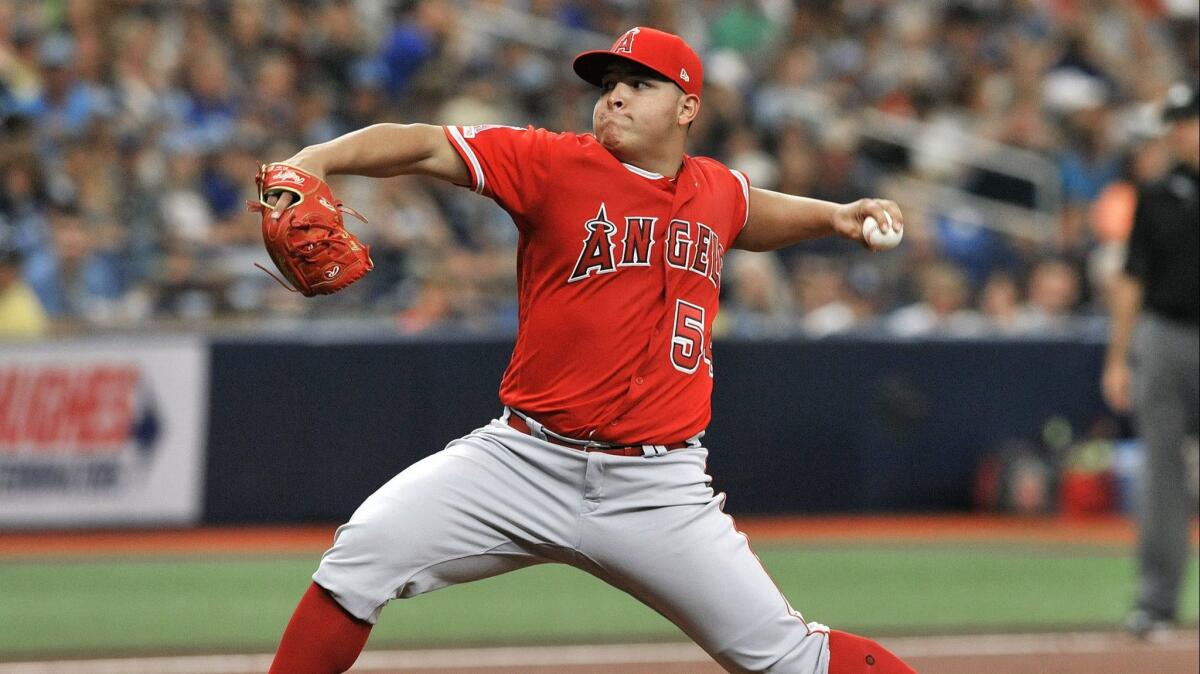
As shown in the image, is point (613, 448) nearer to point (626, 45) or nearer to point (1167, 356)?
point (626, 45)

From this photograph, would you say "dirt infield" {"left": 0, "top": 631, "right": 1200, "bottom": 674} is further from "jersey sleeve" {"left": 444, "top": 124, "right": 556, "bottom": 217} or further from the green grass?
"jersey sleeve" {"left": 444, "top": 124, "right": 556, "bottom": 217}

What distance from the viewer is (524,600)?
8.06 m

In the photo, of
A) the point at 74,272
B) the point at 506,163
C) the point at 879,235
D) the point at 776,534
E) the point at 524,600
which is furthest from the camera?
the point at 776,534

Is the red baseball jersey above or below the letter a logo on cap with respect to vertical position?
below

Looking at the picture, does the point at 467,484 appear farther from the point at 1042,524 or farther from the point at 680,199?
the point at 1042,524

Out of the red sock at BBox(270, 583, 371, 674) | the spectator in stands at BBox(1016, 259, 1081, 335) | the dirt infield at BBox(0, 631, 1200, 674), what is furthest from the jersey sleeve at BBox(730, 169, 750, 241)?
the spectator in stands at BBox(1016, 259, 1081, 335)

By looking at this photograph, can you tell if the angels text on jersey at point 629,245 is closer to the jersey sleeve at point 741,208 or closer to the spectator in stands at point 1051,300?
the jersey sleeve at point 741,208

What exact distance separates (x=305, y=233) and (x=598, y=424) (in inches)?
34.9

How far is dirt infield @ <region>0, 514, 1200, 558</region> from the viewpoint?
9781mm

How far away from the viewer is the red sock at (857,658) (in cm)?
399

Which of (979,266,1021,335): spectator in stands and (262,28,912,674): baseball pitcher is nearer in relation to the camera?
(262,28,912,674): baseball pitcher

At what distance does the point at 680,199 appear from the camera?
13.5 ft

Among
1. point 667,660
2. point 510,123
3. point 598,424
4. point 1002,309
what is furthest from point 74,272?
point 598,424

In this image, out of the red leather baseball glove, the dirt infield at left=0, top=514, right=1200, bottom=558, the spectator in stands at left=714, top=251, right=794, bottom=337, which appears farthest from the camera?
the spectator in stands at left=714, top=251, right=794, bottom=337
